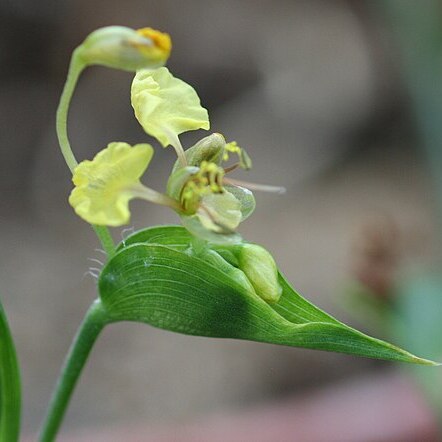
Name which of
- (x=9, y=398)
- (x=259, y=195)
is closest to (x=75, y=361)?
(x=9, y=398)

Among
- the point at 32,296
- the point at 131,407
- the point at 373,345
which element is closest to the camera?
the point at 373,345

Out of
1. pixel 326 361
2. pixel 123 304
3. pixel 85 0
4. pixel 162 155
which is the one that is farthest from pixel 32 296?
pixel 123 304

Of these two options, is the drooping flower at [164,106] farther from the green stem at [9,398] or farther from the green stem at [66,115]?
the green stem at [9,398]

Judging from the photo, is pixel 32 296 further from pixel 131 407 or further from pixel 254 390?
pixel 254 390

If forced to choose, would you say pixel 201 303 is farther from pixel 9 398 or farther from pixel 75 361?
pixel 9 398

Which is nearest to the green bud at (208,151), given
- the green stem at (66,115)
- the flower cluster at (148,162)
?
the flower cluster at (148,162)

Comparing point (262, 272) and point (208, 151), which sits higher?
point (208, 151)

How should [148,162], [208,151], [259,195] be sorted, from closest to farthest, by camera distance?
[148,162]
[208,151]
[259,195]

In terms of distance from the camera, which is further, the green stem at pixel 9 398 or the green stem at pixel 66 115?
the green stem at pixel 9 398
